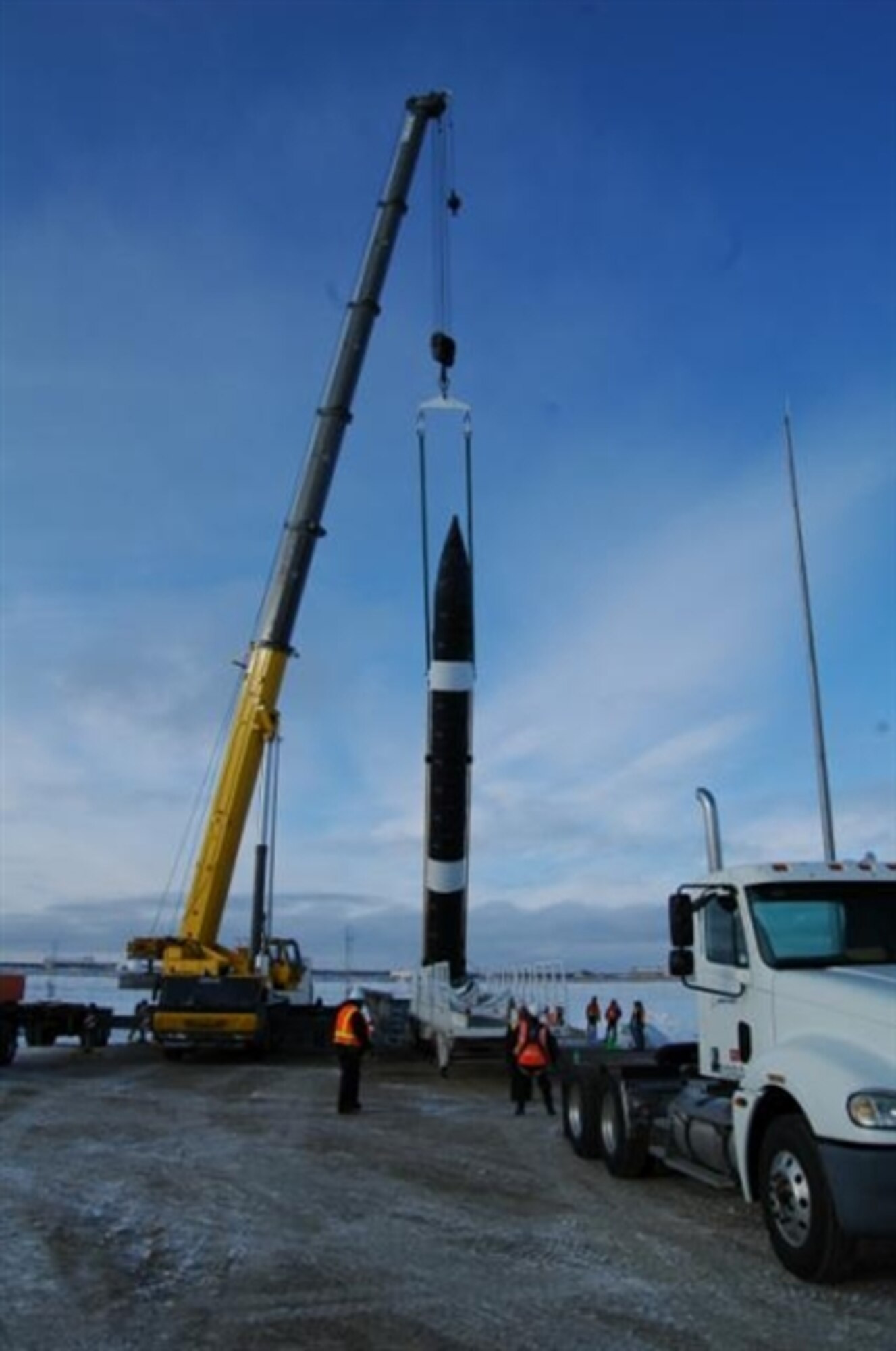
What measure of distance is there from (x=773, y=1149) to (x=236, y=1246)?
11.5 feet

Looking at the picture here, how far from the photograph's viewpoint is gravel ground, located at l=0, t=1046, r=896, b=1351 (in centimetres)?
600

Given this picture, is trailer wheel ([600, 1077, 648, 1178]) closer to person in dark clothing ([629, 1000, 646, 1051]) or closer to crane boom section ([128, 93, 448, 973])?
person in dark clothing ([629, 1000, 646, 1051])

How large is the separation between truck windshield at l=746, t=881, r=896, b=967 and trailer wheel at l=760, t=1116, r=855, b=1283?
1323 mm

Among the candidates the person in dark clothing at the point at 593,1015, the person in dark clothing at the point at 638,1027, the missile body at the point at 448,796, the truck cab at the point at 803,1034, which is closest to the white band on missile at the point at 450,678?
the missile body at the point at 448,796

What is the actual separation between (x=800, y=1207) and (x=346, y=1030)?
30.4 ft

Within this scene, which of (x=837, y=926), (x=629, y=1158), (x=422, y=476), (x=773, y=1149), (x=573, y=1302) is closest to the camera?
(x=573, y=1302)

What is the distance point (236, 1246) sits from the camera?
25.2ft

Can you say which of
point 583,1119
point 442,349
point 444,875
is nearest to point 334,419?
point 442,349

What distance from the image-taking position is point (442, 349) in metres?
27.4

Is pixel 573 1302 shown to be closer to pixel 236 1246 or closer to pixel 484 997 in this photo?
pixel 236 1246

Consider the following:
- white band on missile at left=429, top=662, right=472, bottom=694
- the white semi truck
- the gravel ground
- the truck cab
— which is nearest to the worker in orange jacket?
the gravel ground

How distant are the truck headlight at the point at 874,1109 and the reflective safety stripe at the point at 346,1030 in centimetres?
980

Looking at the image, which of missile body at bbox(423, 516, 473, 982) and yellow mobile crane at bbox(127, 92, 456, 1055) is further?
missile body at bbox(423, 516, 473, 982)

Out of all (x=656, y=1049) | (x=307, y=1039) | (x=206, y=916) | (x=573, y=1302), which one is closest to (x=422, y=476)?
(x=206, y=916)
